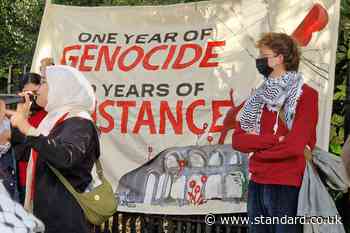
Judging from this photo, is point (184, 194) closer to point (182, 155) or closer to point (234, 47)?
point (182, 155)

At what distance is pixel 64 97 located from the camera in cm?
366

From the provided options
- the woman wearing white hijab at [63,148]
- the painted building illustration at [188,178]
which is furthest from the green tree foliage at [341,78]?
the woman wearing white hijab at [63,148]

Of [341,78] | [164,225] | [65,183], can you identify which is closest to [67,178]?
[65,183]

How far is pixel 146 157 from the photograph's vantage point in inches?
227

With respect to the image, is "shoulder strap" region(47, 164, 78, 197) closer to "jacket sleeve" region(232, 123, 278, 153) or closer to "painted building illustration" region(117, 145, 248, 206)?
"jacket sleeve" region(232, 123, 278, 153)

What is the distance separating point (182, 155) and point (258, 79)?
3.00 ft

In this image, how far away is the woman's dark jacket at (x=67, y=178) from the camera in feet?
11.6

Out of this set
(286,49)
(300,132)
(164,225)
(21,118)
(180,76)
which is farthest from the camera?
(164,225)

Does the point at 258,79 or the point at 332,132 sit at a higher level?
the point at 258,79

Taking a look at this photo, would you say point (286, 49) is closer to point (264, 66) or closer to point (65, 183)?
point (264, 66)

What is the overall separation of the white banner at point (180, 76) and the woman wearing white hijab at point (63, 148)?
189 cm

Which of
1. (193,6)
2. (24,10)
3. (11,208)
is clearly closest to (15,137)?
(11,208)

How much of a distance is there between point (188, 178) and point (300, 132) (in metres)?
1.60

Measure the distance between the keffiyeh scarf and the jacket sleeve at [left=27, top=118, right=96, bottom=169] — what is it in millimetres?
1160
